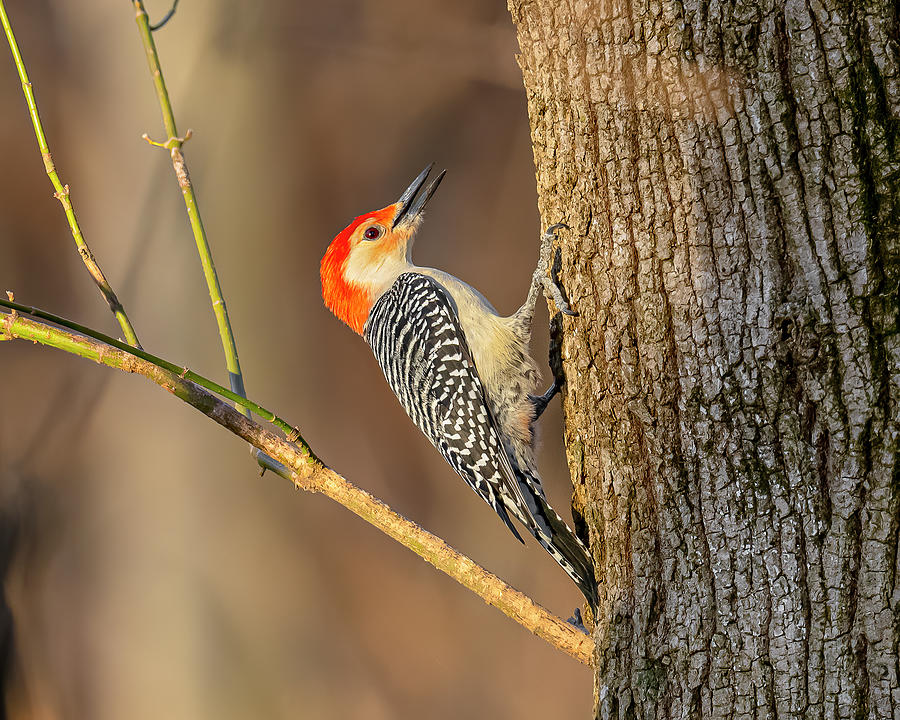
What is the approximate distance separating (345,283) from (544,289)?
0.99 m

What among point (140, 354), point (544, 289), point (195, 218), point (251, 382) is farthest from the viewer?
point (251, 382)

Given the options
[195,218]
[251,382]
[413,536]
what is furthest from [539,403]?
[251,382]

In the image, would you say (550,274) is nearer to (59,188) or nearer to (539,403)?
(539,403)

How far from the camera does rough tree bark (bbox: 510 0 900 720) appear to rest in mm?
1048

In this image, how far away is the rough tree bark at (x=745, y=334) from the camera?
105cm

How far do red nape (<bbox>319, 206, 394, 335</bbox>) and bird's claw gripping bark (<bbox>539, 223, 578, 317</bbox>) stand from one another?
950 millimetres

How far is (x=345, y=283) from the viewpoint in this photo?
253cm

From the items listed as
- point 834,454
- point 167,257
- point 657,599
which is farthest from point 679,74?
point 167,257

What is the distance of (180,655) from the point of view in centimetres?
352

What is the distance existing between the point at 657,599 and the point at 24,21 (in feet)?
12.2

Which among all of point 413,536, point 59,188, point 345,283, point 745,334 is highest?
point 345,283

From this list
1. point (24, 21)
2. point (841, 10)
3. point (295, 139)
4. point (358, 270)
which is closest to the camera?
point (841, 10)

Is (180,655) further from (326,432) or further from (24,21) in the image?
(24,21)

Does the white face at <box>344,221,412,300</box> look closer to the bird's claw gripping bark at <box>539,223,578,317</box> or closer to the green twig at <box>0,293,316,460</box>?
the bird's claw gripping bark at <box>539,223,578,317</box>
